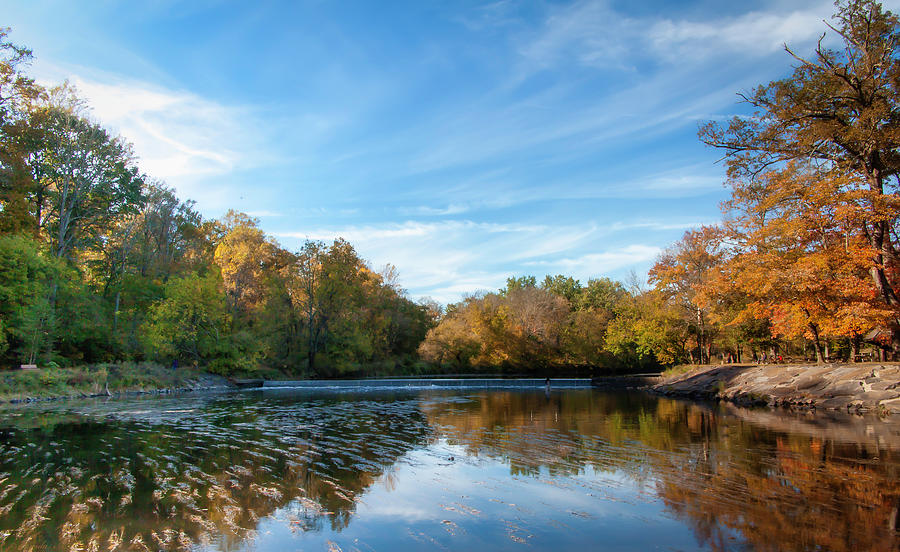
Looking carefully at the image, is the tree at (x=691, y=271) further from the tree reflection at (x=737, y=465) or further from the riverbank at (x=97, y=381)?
the riverbank at (x=97, y=381)

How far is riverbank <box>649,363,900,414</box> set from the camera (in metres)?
16.9

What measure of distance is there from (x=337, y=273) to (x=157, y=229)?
17.4 m

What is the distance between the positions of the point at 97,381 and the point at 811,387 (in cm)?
3474

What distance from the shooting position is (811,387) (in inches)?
781

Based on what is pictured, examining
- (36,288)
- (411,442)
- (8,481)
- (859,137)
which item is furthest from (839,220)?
(36,288)

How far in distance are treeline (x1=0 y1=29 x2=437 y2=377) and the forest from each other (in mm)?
161

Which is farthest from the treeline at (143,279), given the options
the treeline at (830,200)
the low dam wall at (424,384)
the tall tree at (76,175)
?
the treeline at (830,200)

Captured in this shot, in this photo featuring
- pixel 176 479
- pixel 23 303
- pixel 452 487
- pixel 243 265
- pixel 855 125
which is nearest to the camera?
pixel 452 487

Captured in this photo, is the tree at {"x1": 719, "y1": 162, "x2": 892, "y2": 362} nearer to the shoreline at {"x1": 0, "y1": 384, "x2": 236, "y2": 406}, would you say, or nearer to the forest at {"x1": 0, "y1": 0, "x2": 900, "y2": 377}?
the forest at {"x1": 0, "y1": 0, "x2": 900, "y2": 377}

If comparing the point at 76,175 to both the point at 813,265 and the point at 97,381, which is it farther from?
the point at 813,265

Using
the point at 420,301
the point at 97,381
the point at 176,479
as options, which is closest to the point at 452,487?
the point at 176,479

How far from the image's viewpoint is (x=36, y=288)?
1067 inches

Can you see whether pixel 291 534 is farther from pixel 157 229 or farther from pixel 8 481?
pixel 157 229

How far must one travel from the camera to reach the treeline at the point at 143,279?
29000 mm
